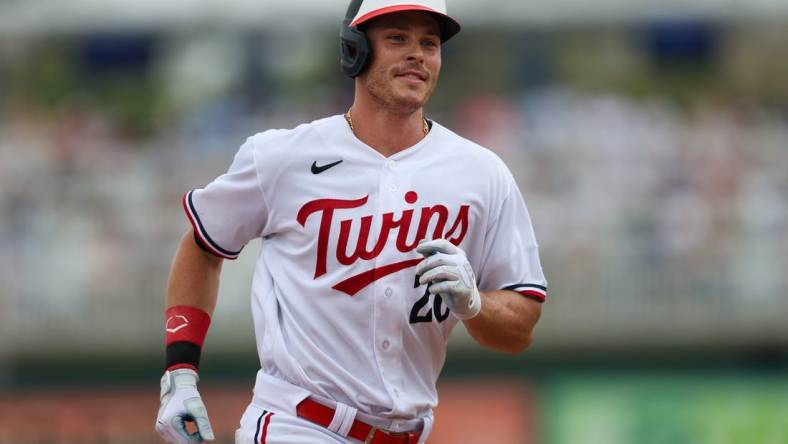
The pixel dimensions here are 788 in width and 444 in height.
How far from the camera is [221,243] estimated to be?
5.62 meters

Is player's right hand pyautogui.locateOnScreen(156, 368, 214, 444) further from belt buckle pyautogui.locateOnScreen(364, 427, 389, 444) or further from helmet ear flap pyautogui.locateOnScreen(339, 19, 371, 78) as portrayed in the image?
helmet ear flap pyautogui.locateOnScreen(339, 19, 371, 78)

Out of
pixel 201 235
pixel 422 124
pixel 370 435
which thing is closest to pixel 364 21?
pixel 422 124

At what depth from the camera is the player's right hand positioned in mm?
5395

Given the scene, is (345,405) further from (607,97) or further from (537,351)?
(607,97)

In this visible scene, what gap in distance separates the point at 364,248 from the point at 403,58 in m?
0.68

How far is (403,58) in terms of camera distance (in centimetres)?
544

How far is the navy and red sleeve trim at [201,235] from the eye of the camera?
18.4 ft

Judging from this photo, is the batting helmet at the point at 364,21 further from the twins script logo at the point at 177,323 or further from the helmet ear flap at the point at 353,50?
the twins script logo at the point at 177,323

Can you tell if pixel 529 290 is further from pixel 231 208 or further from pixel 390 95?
pixel 231 208

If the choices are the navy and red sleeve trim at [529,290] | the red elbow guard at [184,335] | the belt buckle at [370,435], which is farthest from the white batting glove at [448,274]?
the red elbow guard at [184,335]

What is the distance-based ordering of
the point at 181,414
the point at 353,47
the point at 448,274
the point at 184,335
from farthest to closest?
the point at 184,335 < the point at 353,47 < the point at 181,414 < the point at 448,274

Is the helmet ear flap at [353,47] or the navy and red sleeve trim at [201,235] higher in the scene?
the helmet ear flap at [353,47]

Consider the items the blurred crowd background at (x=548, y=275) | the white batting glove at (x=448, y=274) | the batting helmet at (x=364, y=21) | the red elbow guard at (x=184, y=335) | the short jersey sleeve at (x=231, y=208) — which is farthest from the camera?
the blurred crowd background at (x=548, y=275)

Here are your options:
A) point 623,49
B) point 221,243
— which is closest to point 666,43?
point 623,49
